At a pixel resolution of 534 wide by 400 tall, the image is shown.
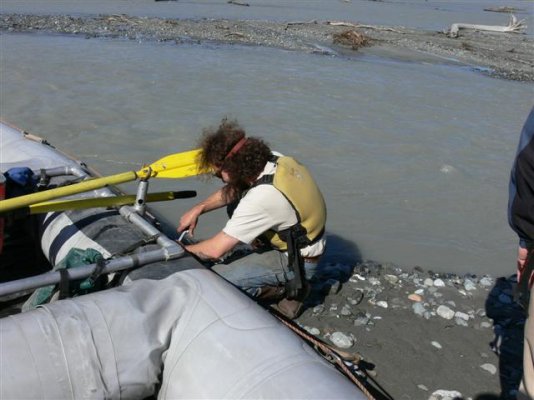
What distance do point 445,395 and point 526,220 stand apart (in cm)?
141

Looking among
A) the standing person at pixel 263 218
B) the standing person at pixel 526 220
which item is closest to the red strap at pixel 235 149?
the standing person at pixel 263 218

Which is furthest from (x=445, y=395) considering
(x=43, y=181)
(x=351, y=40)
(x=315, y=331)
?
(x=351, y=40)

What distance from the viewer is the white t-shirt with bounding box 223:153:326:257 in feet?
11.4

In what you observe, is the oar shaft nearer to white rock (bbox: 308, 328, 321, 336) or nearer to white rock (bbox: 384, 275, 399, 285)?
white rock (bbox: 308, 328, 321, 336)

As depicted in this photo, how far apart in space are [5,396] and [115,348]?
1.47ft

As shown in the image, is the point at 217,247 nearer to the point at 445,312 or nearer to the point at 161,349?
the point at 161,349

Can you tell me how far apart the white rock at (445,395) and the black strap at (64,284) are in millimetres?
2215

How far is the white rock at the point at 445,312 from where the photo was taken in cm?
435

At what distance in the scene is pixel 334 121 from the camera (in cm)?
937

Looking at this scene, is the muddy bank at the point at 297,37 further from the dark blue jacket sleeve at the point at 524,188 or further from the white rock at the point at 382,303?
the dark blue jacket sleeve at the point at 524,188

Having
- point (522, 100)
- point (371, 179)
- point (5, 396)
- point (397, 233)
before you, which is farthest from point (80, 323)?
point (522, 100)

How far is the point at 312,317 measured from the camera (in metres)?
4.24

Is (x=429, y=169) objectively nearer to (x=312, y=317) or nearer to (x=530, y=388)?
(x=312, y=317)

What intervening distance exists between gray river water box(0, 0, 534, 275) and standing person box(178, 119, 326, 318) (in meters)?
1.65
